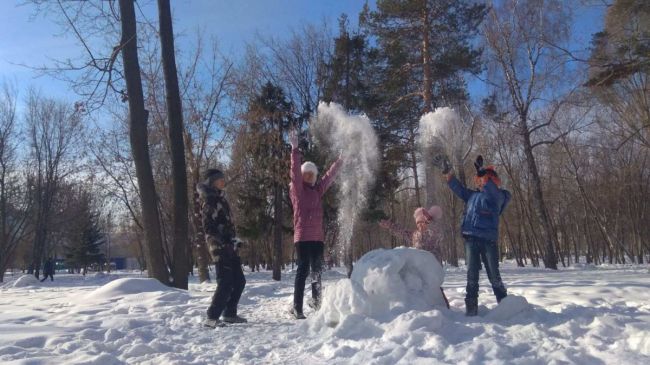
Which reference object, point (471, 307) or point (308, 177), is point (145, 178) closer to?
point (308, 177)

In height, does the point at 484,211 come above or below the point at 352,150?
below

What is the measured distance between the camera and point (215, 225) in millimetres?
5848

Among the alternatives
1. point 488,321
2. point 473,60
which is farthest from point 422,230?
point 473,60

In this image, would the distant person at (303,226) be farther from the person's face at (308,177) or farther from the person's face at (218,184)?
the person's face at (218,184)

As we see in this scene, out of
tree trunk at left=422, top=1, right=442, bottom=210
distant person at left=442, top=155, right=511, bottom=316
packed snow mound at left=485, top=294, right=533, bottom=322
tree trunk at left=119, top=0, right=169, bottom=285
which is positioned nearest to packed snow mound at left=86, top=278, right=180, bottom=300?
tree trunk at left=119, top=0, right=169, bottom=285

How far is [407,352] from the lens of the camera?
4039 mm

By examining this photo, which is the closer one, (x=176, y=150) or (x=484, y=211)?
(x=484, y=211)

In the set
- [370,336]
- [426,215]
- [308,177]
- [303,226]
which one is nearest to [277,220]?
[426,215]

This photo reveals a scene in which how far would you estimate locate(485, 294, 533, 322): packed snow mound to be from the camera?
16.9 ft

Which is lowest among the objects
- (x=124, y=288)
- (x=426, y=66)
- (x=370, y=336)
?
(x=370, y=336)

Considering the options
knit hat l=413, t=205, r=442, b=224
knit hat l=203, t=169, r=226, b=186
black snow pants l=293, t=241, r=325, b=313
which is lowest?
black snow pants l=293, t=241, r=325, b=313

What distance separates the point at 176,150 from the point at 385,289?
7.47 m

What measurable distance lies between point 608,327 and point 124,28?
10654 millimetres

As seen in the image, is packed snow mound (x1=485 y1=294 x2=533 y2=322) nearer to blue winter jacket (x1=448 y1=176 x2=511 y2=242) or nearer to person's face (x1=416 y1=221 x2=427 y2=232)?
blue winter jacket (x1=448 y1=176 x2=511 y2=242)
